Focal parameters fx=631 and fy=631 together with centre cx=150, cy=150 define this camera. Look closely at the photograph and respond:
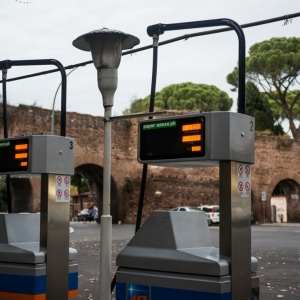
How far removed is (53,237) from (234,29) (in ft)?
8.19

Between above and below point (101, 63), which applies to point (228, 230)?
below

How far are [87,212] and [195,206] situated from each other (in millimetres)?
18752

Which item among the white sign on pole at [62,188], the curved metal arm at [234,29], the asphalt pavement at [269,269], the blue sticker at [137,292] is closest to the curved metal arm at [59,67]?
the white sign on pole at [62,188]

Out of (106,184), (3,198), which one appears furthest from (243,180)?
(3,198)

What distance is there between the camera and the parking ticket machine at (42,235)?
5.72 m

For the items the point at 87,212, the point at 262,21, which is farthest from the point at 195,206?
the point at 262,21

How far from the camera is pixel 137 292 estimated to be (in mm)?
4637

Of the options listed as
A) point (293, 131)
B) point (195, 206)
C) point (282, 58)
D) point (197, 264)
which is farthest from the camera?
point (293, 131)

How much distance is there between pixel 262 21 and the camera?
8977 mm

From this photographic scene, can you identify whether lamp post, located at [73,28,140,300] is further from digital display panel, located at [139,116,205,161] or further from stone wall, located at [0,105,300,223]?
stone wall, located at [0,105,300,223]

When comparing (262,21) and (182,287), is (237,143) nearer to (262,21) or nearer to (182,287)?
(182,287)

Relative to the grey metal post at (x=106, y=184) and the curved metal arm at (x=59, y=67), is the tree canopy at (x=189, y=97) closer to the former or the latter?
the curved metal arm at (x=59, y=67)

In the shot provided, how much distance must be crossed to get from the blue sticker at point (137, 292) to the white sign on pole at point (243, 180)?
976 millimetres

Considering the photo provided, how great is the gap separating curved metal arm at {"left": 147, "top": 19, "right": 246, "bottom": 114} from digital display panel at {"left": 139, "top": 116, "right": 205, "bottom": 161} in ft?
1.65
